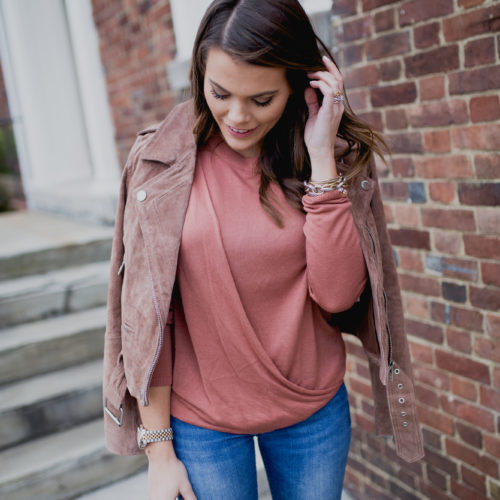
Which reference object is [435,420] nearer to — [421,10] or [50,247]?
[421,10]

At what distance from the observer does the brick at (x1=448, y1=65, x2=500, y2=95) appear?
188 cm

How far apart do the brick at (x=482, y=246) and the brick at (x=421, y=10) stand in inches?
30.8

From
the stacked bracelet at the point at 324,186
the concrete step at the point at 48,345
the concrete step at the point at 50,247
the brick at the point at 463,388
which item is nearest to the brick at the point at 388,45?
the stacked bracelet at the point at 324,186

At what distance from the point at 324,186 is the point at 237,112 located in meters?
0.28

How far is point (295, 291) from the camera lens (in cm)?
146

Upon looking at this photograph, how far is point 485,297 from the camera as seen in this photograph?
209 centimetres

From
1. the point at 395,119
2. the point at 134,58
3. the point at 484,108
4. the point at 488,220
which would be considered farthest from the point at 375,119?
the point at 134,58

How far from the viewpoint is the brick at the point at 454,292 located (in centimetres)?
218

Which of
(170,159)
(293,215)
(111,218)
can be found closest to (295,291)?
(293,215)

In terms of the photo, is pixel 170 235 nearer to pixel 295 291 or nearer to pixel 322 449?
pixel 295 291

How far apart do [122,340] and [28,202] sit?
16.2ft

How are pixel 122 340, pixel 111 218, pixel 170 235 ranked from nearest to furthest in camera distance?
pixel 170 235
pixel 122 340
pixel 111 218

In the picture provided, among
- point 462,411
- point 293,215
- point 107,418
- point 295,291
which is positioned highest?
point 293,215

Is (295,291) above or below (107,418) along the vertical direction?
above
